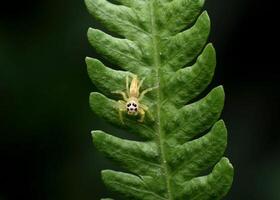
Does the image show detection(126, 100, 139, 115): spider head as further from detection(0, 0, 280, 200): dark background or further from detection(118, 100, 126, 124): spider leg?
detection(0, 0, 280, 200): dark background

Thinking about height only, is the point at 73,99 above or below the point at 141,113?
above

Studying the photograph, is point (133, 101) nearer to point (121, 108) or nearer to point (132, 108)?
point (132, 108)

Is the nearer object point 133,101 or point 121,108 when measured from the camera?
point 121,108

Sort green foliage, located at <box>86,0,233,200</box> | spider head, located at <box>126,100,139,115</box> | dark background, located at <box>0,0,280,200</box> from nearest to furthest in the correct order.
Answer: green foliage, located at <box>86,0,233,200</box> → spider head, located at <box>126,100,139,115</box> → dark background, located at <box>0,0,280,200</box>

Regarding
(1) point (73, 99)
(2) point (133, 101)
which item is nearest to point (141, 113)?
(2) point (133, 101)

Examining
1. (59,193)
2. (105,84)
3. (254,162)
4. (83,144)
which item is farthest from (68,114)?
(105,84)

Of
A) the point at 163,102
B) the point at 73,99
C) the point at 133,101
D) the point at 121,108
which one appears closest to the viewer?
the point at 163,102

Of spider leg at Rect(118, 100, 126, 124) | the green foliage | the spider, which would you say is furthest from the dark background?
the green foliage
